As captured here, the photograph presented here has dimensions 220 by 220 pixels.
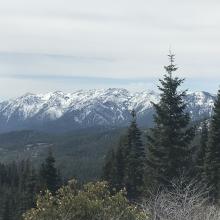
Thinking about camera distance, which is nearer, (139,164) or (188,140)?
(188,140)

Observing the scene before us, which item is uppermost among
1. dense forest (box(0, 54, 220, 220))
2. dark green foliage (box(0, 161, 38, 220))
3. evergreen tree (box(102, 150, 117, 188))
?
dense forest (box(0, 54, 220, 220))

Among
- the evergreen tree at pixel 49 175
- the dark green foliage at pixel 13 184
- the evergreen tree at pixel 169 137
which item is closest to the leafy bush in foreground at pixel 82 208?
the evergreen tree at pixel 169 137

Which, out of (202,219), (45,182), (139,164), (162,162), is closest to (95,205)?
(202,219)

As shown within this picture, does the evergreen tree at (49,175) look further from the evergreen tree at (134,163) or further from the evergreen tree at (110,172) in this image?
the evergreen tree at (110,172)

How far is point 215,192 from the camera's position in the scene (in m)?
41.3

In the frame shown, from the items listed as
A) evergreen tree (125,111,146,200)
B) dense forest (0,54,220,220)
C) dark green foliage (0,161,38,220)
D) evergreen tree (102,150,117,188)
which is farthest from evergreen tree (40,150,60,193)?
dark green foliage (0,161,38,220)

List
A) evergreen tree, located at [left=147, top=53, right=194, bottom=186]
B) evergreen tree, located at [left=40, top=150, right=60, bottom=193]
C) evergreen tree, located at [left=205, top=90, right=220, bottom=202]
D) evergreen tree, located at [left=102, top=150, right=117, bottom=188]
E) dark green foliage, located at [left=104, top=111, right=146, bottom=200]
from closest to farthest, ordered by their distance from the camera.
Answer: evergreen tree, located at [left=147, top=53, right=194, bottom=186], evergreen tree, located at [left=205, top=90, right=220, bottom=202], evergreen tree, located at [left=40, top=150, right=60, bottom=193], dark green foliage, located at [left=104, top=111, right=146, bottom=200], evergreen tree, located at [left=102, top=150, right=117, bottom=188]

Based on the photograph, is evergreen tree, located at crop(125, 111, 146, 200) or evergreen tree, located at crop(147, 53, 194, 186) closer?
Answer: evergreen tree, located at crop(147, 53, 194, 186)

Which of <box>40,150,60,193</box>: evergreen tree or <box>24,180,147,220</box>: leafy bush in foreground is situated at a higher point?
<box>24,180,147,220</box>: leafy bush in foreground

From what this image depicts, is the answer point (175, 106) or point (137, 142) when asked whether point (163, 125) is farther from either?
point (137, 142)

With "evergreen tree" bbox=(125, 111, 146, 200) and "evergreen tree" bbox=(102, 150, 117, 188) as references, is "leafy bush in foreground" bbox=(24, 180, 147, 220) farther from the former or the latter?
"evergreen tree" bbox=(102, 150, 117, 188)

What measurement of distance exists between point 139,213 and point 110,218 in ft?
3.08

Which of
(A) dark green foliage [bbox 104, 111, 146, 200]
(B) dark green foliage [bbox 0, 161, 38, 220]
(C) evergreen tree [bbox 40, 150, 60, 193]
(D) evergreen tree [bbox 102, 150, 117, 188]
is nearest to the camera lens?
(C) evergreen tree [bbox 40, 150, 60, 193]

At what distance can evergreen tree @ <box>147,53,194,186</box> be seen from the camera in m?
36.8
